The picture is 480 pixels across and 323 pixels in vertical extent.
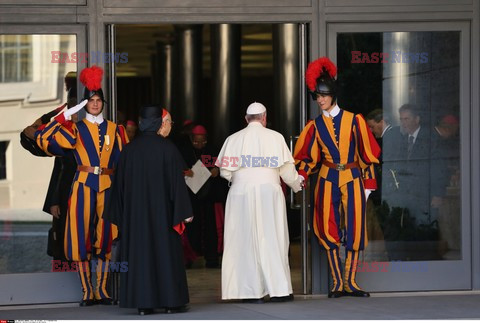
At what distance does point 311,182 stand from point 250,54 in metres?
14.9

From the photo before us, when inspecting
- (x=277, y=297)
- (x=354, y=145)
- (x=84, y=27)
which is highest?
(x=84, y=27)

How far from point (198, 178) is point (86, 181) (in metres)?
3.44

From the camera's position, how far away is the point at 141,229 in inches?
315

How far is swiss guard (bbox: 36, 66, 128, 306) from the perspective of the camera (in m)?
8.48

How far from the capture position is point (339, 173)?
8750 millimetres

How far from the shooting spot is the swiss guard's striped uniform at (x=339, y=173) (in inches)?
344

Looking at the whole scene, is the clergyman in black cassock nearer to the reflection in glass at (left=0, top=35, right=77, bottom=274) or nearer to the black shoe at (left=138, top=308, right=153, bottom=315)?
the black shoe at (left=138, top=308, right=153, bottom=315)

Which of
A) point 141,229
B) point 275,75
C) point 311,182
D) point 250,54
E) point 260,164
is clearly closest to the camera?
point 141,229

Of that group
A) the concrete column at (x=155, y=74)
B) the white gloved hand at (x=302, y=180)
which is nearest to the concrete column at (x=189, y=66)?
the concrete column at (x=155, y=74)

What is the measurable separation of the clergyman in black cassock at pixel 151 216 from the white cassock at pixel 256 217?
0.63m

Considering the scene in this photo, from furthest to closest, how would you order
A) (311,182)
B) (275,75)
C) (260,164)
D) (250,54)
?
1. (250,54)
2. (275,75)
3. (311,182)
4. (260,164)

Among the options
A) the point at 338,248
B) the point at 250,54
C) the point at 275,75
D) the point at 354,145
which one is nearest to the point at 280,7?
the point at 354,145

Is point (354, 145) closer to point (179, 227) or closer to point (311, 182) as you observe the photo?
point (311, 182)

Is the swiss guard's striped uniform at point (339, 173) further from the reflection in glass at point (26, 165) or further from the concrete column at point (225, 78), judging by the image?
the concrete column at point (225, 78)
